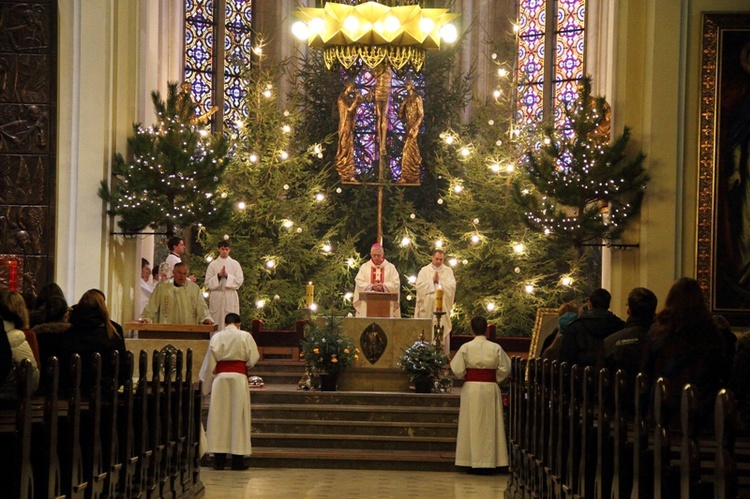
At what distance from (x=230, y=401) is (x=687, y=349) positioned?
7.53 m

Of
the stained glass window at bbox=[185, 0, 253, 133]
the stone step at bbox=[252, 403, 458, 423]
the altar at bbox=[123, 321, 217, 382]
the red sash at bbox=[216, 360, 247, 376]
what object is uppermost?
the stained glass window at bbox=[185, 0, 253, 133]

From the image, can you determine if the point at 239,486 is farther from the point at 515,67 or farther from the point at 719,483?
the point at 515,67

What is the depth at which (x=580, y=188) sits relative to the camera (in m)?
16.8

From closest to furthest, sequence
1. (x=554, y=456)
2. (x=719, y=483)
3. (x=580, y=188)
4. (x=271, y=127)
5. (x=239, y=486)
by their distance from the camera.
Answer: (x=719, y=483), (x=554, y=456), (x=239, y=486), (x=580, y=188), (x=271, y=127)

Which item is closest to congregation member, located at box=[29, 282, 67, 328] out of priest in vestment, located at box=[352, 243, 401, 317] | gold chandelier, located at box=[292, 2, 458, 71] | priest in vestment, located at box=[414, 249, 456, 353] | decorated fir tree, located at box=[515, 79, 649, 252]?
gold chandelier, located at box=[292, 2, 458, 71]

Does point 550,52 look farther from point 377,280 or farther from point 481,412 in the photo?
point 481,412

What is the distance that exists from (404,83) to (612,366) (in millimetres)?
15994

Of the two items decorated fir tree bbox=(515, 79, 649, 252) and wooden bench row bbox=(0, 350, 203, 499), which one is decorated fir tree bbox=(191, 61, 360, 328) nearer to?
decorated fir tree bbox=(515, 79, 649, 252)

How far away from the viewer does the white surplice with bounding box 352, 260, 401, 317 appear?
711 inches

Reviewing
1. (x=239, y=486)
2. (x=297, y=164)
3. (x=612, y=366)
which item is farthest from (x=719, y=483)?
(x=297, y=164)

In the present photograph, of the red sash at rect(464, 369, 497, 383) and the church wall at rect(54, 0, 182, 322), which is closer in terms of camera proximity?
the red sash at rect(464, 369, 497, 383)

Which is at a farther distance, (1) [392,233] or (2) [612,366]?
(1) [392,233]

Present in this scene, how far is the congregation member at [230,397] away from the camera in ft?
43.9

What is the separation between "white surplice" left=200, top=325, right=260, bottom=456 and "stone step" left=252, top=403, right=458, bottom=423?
1688 mm
